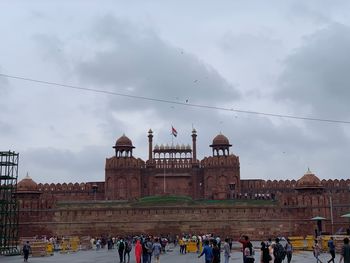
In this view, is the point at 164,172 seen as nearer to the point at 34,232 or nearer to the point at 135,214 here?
the point at 135,214

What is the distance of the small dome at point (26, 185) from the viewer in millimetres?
45622

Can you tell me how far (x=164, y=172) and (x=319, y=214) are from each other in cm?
1591

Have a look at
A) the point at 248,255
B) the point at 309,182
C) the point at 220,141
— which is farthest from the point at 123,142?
the point at 248,255

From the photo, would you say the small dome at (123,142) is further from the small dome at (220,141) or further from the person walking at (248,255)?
the person walking at (248,255)

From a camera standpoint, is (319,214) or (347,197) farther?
(347,197)

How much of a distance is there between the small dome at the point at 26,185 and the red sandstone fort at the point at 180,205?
9cm

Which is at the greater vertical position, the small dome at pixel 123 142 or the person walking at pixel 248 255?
the small dome at pixel 123 142

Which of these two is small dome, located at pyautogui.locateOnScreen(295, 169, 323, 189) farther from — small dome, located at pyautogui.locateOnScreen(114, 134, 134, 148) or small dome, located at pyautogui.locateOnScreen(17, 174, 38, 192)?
small dome, located at pyautogui.locateOnScreen(17, 174, 38, 192)

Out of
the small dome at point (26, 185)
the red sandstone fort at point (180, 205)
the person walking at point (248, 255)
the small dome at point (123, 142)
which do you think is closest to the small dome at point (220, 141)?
the red sandstone fort at point (180, 205)

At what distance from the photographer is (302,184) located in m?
45.2

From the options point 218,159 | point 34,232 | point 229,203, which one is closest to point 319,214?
point 229,203

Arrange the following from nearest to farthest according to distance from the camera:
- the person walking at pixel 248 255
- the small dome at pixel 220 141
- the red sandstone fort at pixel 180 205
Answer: the person walking at pixel 248 255 < the red sandstone fort at pixel 180 205 < the small dome at pixel 220 141

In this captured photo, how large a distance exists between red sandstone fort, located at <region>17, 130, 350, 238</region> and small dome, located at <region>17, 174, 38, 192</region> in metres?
0.09

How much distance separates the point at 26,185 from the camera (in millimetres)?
45906
